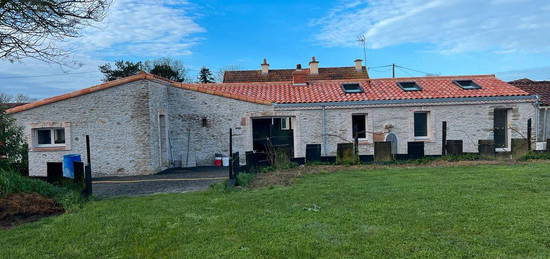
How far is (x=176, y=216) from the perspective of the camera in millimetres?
6508

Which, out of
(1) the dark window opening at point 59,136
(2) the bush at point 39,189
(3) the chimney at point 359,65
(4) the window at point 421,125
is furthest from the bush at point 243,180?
(3) the chimney at point 359,65

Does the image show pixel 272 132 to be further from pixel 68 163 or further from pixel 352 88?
pixel 68 163

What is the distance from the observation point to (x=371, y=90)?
58.4 feet

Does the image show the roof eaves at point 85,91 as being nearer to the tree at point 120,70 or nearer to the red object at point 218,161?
the red object at point 218,161

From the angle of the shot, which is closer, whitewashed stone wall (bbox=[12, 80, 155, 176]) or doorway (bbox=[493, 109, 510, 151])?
whitewashed stone wall (bbox=[12, 80, 155, 176])

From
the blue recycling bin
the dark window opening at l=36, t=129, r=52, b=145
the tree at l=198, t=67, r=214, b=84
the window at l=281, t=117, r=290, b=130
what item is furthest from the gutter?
the tree at l=198, t=67, r=214, b=84

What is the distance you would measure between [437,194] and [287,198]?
9.94ft

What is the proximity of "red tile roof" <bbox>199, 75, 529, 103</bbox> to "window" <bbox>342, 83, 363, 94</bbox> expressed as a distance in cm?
23

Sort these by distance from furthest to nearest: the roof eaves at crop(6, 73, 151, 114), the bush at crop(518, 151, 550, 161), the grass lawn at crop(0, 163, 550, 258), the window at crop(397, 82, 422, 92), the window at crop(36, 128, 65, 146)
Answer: the window at crop(397, 82, 422, 92), the window at crop(36, 128, 65, 146), the roof eaves at crop(6, 73, 151, 114), the bush at crop(518, 151, 550, 161), the grass lawn at crop(0, 163, 550, 258)

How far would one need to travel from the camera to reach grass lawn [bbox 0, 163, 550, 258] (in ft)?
15.1

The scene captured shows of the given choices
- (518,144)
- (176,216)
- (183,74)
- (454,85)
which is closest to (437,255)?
(176,216)

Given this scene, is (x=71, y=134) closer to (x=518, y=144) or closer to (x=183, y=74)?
(x=518, y=144)

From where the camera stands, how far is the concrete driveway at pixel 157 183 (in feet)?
32.4

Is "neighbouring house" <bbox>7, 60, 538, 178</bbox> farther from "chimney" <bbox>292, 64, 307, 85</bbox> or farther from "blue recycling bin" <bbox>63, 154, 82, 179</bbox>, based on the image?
"chimney" <bbox>292, 64, 307, 85</bbox>
